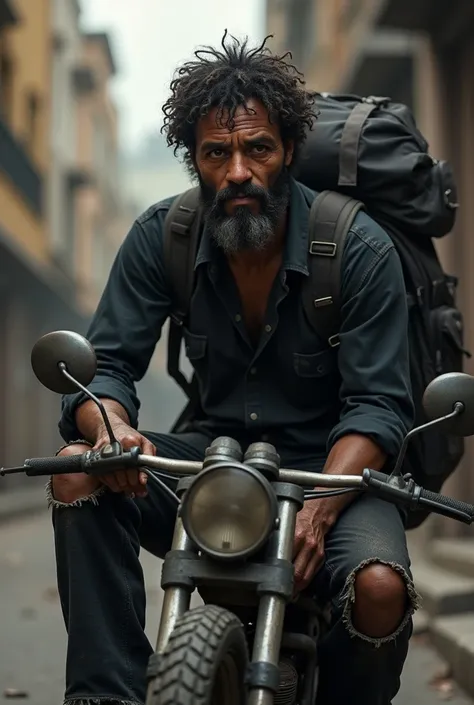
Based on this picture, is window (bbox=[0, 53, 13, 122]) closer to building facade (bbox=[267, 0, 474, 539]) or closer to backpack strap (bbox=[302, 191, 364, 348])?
building facade (bbox=[267, 0, 474, 539])

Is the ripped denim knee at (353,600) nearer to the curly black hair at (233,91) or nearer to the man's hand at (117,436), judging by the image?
the man's hand at (117,436)

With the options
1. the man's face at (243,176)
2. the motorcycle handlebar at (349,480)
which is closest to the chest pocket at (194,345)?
the man's face at (243,176)

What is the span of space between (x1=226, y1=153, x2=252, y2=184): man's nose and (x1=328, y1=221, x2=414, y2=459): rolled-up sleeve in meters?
0.36

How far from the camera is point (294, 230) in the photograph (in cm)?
357

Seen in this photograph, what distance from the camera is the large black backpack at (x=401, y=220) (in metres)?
3.77

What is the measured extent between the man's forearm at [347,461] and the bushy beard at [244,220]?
23.5 inches

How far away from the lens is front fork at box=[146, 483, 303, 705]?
8.27 feet

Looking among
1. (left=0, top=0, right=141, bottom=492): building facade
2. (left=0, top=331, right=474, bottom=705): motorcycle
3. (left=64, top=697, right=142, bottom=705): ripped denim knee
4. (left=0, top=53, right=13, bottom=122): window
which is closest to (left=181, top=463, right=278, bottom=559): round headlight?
(left=0, top=331, right=474, bottom=705): motorcycle

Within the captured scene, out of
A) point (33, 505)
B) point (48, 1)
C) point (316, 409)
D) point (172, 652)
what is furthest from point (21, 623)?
point (48, 1)

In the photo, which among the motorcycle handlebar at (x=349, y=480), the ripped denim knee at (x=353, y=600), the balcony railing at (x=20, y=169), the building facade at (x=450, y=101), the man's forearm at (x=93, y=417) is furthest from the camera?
the balcony railing at (x=20, y=169)

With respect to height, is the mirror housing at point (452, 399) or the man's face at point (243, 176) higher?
the man's face at point (243, 176)

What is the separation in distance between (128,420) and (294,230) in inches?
28.1

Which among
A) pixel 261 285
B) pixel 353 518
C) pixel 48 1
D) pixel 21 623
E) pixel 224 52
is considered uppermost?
pixel 48 1

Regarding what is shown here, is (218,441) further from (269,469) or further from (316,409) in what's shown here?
(316,409)
